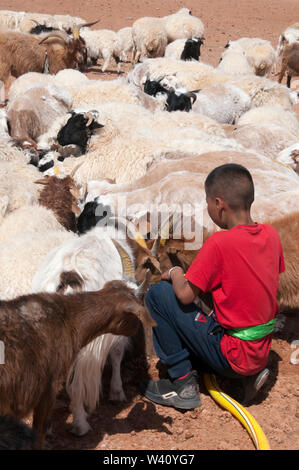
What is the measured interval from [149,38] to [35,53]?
6433mm

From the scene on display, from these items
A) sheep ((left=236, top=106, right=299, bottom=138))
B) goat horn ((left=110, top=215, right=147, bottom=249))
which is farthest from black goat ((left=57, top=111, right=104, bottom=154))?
sheep ((left=236, top=106, right=299, bottom=138))

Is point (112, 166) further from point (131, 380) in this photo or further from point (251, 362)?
point (251, 362)

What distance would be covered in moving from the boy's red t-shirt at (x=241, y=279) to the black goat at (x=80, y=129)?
11.5 ft

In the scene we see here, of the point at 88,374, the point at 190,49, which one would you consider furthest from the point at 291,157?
the point at 190,49

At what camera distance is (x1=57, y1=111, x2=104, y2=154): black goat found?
5.83 meters

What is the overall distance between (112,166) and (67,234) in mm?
1765

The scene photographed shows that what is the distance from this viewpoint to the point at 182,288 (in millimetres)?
2799

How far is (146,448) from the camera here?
265cm

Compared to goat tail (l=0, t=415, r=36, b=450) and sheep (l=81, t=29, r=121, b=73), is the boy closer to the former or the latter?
goat tail (l=0, t=415, r=36, b=450)

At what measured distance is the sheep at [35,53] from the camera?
9523 mm

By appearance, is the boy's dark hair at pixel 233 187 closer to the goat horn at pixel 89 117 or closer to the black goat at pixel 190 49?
the goat horn at pixel 89 117

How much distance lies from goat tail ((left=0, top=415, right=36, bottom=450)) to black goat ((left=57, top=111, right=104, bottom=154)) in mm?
4081

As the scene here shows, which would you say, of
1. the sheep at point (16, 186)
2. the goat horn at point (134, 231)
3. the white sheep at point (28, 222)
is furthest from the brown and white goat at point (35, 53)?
the goat horn at point (134, 231)
